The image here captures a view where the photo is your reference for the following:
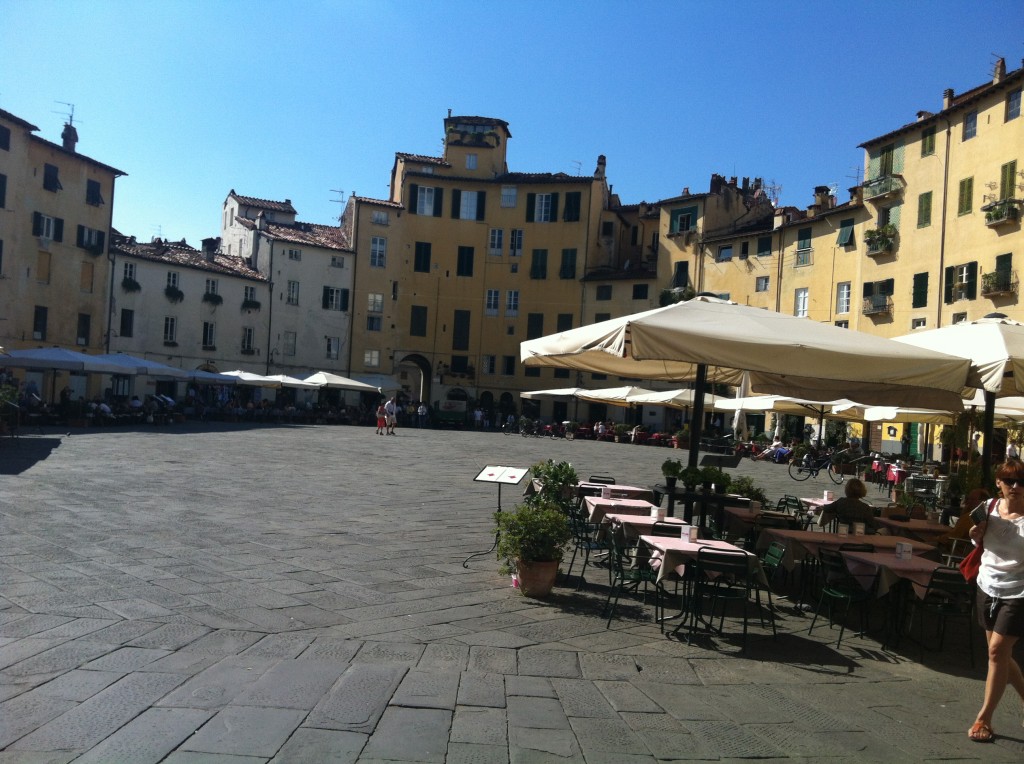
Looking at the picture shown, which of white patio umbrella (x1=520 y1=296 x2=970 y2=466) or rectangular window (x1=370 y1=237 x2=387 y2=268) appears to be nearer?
white patio umbrella (x1=520 y1=296 x2=970 y2=466)

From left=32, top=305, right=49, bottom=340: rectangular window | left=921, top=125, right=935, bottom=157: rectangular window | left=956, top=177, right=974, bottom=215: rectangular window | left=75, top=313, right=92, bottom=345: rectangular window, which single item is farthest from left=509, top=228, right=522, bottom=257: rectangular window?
left=956, top=177, right=974, bottom=215: rectangular window

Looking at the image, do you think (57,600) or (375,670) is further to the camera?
(57,600)

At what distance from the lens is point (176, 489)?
479 inches

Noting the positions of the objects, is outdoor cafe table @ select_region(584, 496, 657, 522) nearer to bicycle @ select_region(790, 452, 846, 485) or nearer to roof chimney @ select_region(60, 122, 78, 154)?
bicycle @ select_region(790, 452, 846, 485)

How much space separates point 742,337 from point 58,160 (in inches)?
1476

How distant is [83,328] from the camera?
3781 cm

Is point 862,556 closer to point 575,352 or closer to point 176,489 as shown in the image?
point 575,352

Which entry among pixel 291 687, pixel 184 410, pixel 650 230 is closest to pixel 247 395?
pixel 184 410

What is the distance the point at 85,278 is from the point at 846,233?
3215cm

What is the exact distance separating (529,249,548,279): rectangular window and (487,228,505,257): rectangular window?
198 cm

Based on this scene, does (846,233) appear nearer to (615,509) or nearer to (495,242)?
(495,242)

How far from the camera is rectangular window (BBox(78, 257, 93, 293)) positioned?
3750 cm

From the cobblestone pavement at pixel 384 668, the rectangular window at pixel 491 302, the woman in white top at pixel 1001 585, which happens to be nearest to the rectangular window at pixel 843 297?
the rectangular window at pixel 491 302

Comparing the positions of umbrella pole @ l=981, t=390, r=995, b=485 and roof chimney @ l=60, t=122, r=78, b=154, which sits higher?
roof chimney @ l=60, t=122, r=78, b=154
